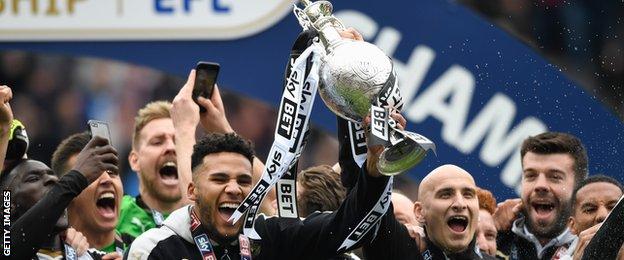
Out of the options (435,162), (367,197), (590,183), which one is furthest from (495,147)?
(367,197)

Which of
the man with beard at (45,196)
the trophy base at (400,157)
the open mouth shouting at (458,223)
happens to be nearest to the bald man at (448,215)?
the open mouth shouting at (458,223)

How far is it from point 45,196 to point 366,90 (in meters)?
1.43

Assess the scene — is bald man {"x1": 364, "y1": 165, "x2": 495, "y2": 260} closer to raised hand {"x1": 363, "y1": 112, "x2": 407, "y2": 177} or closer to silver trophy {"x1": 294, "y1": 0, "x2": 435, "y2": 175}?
raised hand {"x1": 363, "y1": 112, "x2": 407, "y2": 177}

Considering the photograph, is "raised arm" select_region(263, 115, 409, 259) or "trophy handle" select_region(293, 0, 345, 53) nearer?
"trophy handle" select_region(293, 0, 345, 53)

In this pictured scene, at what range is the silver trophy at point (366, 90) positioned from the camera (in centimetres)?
585

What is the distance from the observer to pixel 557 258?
7750 millimetres

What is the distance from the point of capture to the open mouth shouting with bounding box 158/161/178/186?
866cm

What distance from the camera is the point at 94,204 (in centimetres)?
788

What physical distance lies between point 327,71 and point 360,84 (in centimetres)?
17

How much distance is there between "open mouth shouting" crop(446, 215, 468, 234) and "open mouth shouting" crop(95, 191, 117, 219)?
1.59m

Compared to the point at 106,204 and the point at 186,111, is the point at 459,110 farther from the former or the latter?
the point at 186,111

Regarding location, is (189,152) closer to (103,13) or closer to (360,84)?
(360,84)

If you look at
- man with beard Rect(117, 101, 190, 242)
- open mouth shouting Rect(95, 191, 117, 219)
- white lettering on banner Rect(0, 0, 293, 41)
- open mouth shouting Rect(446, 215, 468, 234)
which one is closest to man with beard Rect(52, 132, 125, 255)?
open mouth shouting Rect(95, 191, 117, 219)

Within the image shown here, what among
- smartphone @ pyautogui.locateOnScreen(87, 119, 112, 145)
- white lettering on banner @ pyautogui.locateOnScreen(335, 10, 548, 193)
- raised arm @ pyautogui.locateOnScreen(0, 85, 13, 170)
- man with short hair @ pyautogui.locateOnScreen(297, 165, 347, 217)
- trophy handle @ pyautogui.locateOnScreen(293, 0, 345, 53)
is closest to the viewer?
trophy handle @ pyautogui.locateOnScreen(293, 0, 345, 53)
